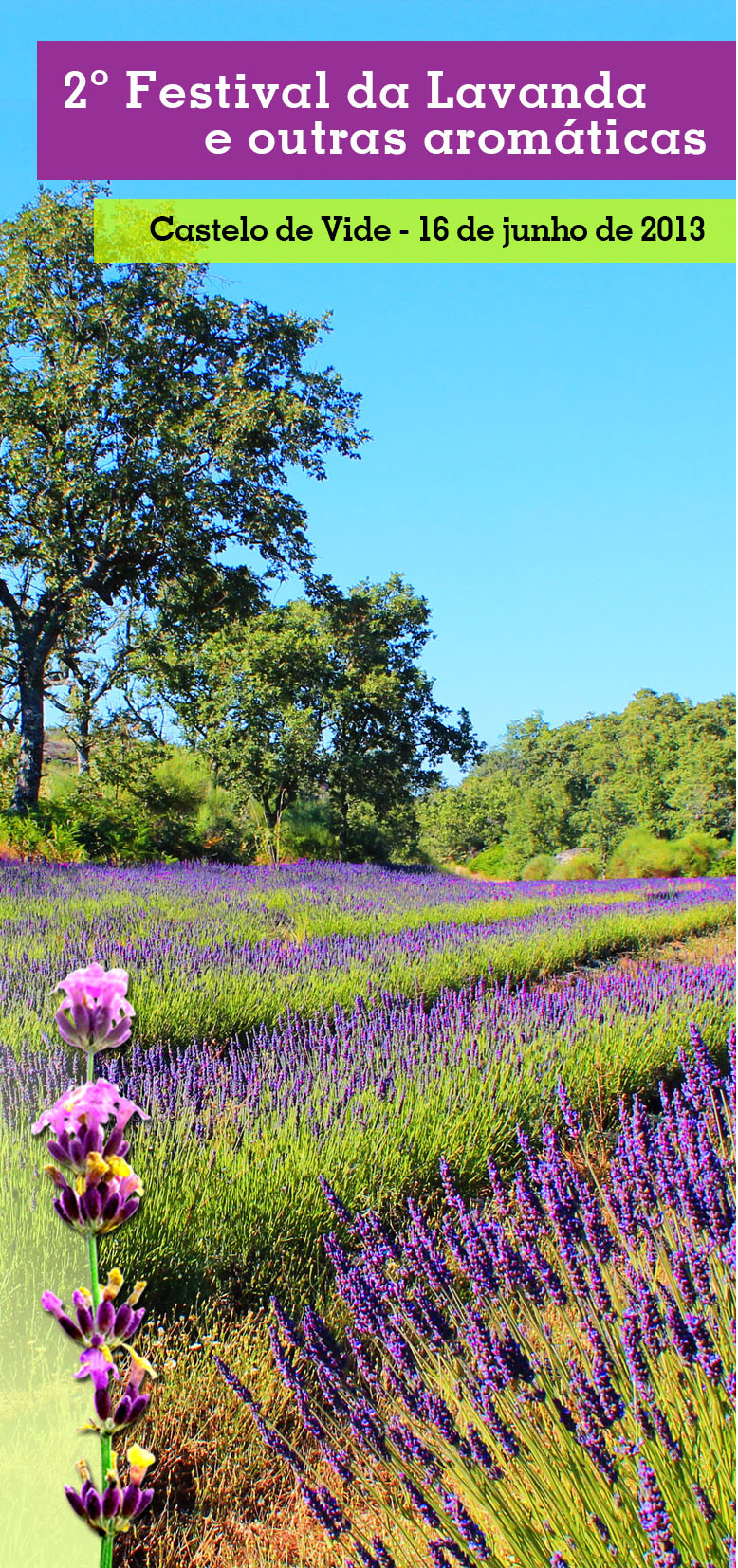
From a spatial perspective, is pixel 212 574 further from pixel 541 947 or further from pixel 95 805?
pixel 541 947

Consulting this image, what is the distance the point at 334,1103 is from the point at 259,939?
2625 mm

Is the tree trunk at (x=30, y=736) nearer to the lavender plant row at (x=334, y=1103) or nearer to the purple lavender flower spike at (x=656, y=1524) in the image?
the lavender plant row at (x=334, y=1103)

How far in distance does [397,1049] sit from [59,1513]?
1755 mm

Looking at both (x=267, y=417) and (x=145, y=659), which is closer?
(x=267, y=417)

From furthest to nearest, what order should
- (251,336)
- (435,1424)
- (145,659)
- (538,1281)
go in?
(145,659) < (251,336) < (538,1281) < (435,1424)

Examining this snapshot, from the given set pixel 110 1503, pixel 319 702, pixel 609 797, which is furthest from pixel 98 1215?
pixel 609 797

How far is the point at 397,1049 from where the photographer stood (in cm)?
300

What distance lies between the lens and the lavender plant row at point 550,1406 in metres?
1.08

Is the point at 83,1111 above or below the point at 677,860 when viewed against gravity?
above

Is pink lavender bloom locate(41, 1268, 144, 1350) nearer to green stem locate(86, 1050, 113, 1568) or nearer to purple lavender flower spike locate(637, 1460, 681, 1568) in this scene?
green stem locate(86, 1050, 113, 1568)

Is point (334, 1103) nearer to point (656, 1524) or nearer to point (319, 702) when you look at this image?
point (656, 1524)

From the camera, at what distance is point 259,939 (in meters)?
5.12

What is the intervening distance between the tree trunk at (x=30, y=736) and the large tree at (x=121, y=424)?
0.09 ft

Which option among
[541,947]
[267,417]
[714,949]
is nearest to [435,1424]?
[541,947]
